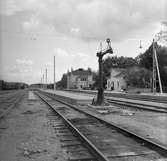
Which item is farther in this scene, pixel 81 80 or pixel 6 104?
pixel 81 80

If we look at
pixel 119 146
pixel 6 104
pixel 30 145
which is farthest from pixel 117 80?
pixel 30 145

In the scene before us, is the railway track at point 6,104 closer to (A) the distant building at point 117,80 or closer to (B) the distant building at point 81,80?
(A) the distant building at point 117,80

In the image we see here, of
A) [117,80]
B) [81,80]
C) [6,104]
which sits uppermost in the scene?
[81,80]

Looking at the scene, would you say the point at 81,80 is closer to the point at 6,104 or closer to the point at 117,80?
the point at 117,80

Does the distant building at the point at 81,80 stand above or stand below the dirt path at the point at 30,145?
above

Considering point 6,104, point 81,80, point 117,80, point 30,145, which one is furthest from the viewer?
point 81,80

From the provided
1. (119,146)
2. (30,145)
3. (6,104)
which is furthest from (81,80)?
(119,146)

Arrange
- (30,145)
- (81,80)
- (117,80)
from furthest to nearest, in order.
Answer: (81,80)
(117,80)
(30,145)

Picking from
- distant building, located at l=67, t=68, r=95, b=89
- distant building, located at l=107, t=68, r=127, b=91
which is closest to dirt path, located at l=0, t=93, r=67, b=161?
distant building, located at l=107, t=68, r=127, b=91

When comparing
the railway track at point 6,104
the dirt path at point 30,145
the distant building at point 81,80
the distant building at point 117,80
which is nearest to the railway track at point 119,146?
the dirt path at point 30,145

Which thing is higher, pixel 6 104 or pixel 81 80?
pixel 81 80

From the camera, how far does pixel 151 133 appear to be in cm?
913

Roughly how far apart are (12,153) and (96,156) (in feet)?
7.48

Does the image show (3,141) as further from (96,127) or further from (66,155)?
(96,127)
